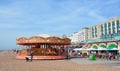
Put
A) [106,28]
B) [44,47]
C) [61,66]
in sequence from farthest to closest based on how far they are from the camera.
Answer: [106,28], [44,47], [61,66]

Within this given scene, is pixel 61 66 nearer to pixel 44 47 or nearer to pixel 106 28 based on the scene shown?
pixel 44 47

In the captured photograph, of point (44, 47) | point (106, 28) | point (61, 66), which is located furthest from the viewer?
point (106, 28)

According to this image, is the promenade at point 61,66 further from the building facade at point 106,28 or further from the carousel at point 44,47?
the building facade at point 106,28

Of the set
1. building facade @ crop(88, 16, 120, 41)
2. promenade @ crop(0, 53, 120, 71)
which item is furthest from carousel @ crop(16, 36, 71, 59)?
building facade @ crop(88, 16, 120, 41)

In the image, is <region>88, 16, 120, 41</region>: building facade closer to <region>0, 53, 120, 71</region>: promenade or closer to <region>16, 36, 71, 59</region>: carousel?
<region>16, 36, 71, 59</region>: carousel

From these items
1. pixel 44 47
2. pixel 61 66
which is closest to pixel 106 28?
pixel 44 47

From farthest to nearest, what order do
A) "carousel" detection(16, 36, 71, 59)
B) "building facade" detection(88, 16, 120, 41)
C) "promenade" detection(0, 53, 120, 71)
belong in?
"building facade" detection(88, 16, 120, 41), "carousel" detection(16, 36, 71, 59), "promenade" detection(0, 53, 120, 71)

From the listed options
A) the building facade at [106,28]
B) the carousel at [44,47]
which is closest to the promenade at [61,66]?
the carousel at [44,47]

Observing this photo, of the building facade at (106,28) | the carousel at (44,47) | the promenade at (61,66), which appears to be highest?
the building facade at (106,28)

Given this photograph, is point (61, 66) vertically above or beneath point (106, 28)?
beneath

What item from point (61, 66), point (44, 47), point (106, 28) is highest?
point (106, 28)

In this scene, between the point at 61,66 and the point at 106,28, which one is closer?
the point at 61,66

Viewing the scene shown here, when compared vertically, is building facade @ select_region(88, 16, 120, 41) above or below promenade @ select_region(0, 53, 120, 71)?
above

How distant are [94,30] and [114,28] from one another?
19.7 metres
